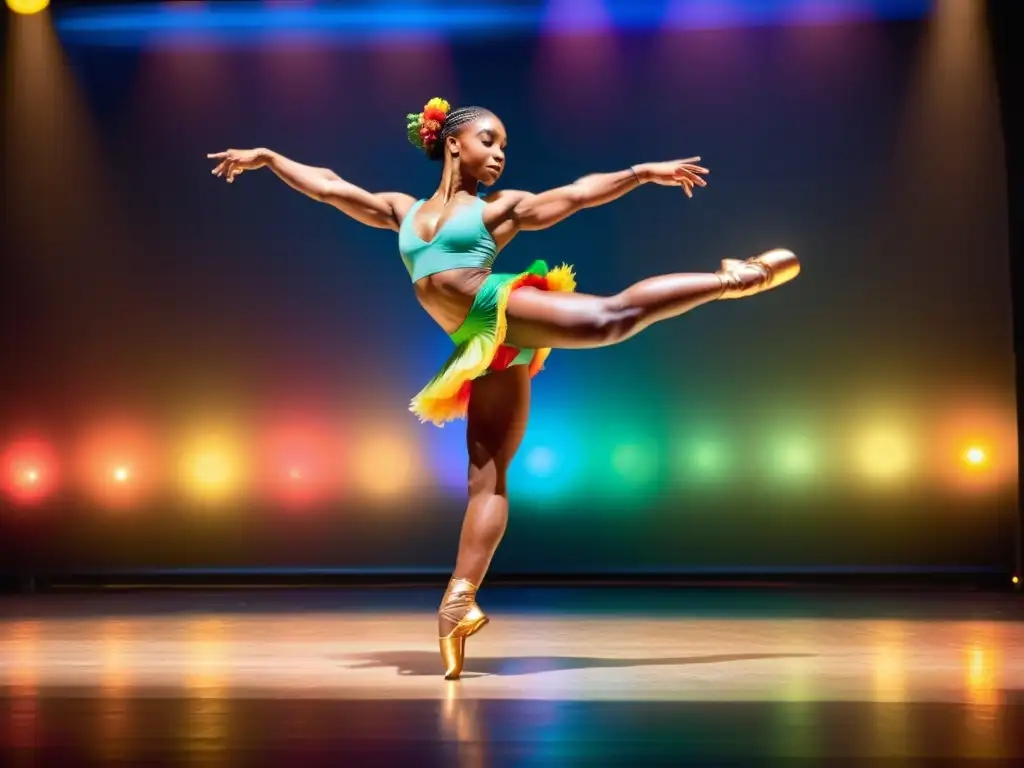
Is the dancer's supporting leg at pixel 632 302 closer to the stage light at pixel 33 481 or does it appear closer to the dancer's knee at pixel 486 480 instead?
the dancer's knee at pixel 486 480

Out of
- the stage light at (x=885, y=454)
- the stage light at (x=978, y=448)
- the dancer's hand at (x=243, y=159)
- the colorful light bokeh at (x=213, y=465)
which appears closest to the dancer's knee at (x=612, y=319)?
the dancer's hand at (x=243, y=159)

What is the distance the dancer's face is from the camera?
3.02 metres

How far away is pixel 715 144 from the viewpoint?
5.45m

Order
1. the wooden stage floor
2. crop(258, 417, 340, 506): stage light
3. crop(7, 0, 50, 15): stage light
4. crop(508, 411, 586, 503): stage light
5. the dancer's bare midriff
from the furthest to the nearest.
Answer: crop(7, 0, 50, 15): stage light → crop(258, 417, 340, 506): stage light → crop(508, 411, 586, 503): stage light → the dancer's bare midriff → the wooden stage floor

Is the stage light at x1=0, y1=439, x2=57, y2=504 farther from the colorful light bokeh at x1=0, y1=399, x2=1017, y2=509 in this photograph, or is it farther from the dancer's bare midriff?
the dancer's bare midriff

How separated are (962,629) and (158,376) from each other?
361 centimetres

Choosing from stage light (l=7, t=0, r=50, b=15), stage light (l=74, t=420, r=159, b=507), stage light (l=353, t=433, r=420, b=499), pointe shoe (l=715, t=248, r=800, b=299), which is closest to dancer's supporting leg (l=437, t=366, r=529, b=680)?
pointe shoe (l=715, t=248, r=800, b=299)

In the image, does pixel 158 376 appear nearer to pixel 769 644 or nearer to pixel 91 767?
pixel 769 644

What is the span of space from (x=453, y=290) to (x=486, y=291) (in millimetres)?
90

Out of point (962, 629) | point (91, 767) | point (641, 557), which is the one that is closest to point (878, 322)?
point (641, 557)

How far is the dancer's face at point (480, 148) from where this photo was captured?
3.02 m

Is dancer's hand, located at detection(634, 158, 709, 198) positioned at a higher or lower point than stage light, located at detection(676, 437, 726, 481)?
higher

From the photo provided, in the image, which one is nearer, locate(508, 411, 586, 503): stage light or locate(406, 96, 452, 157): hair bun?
locate(406, 96, 452, 157): hair bun

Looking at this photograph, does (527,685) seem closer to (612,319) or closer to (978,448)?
(612,319)
